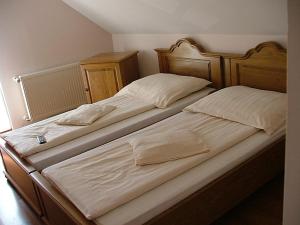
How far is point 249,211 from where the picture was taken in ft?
6.79

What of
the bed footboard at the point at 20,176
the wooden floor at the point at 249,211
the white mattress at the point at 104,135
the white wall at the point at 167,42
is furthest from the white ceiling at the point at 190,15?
the bed footboard at the point at 20,176

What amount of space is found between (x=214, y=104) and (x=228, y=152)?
21.6 inches

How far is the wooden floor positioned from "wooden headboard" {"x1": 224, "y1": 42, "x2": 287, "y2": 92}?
719 mm

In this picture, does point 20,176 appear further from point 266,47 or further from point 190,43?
point 266,47

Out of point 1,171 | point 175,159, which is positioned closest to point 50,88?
point 1,171

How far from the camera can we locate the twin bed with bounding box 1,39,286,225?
1642mm

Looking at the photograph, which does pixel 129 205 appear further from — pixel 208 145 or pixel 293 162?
pixel 293 162

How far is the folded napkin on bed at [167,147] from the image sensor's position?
191 cm

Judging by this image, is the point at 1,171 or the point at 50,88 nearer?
the point at 1,171

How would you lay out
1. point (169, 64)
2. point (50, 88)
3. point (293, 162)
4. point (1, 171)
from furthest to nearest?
point (50, 88), point (169, 64), point (1, 171), point (293, 162)

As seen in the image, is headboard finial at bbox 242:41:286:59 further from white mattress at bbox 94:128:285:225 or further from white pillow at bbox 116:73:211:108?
white mattress at bbox 94:128:285:225

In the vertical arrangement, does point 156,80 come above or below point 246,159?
above

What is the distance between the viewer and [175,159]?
1909 millimetres

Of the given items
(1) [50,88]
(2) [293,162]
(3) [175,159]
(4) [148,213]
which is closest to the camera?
(2) [293,162]
